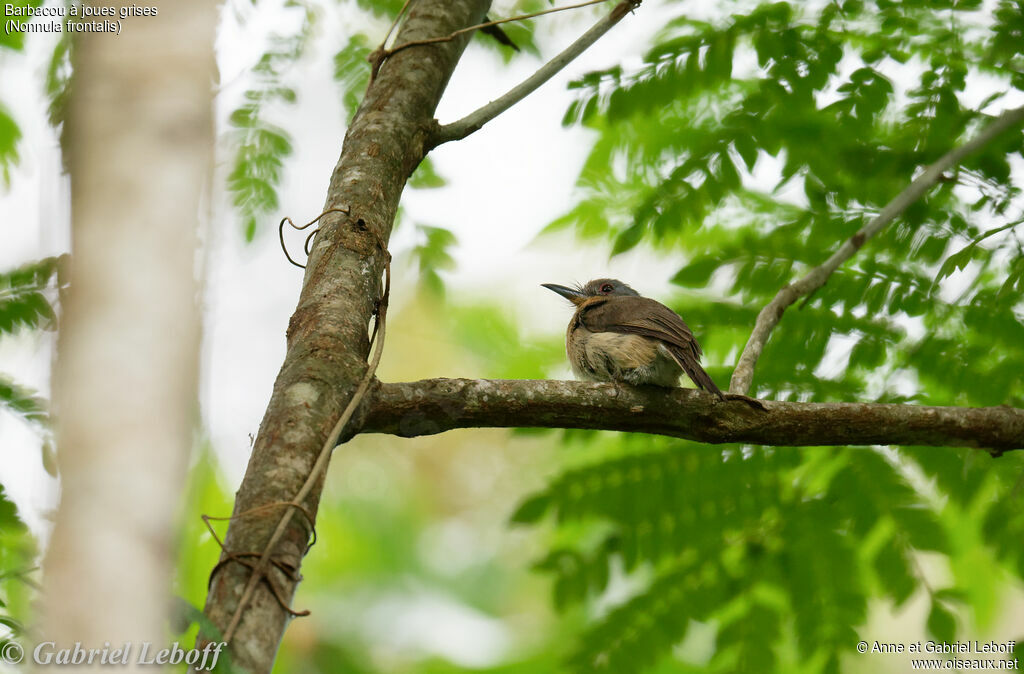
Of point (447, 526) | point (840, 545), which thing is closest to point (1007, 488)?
point (840, 545)

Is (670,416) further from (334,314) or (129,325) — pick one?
(129,325)

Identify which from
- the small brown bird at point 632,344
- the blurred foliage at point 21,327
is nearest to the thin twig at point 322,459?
the blurred foliage at point 21,327

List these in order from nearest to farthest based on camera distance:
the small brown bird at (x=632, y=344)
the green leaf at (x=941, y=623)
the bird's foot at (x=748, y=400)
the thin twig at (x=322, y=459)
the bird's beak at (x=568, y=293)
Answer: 1. the thin twig at (x=322, y=459)
2. the bird's foot at (x=748, y=400)
3. the green leaf at (x=941, y=623)
4. the small brown bird at (x=632, y=344)
5. the bird's beak at (x=568, y=293)

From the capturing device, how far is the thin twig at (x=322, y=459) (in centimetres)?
165

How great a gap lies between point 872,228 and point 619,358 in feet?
3.68

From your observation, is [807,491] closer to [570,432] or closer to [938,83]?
[570,432]

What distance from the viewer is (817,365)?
3.56 metres

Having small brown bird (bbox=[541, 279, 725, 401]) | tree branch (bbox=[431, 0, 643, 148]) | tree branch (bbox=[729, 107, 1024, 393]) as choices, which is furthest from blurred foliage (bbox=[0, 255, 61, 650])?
Answer: tree branch (bbox=[729, 107, 1024, 393])

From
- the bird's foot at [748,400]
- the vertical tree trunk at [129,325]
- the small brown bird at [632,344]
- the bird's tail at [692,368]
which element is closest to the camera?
the vertical tree trunk at [129,325]

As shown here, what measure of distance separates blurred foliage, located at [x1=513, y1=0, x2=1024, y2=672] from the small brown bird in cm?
25

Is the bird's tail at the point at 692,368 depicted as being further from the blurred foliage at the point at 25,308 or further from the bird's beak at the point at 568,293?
the blurred foliage at the point at 25,308

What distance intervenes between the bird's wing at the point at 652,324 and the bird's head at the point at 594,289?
16.4 inches

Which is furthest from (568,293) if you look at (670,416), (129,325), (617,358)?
(129,325)

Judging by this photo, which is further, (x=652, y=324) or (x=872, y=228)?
(x=652, y=324)
